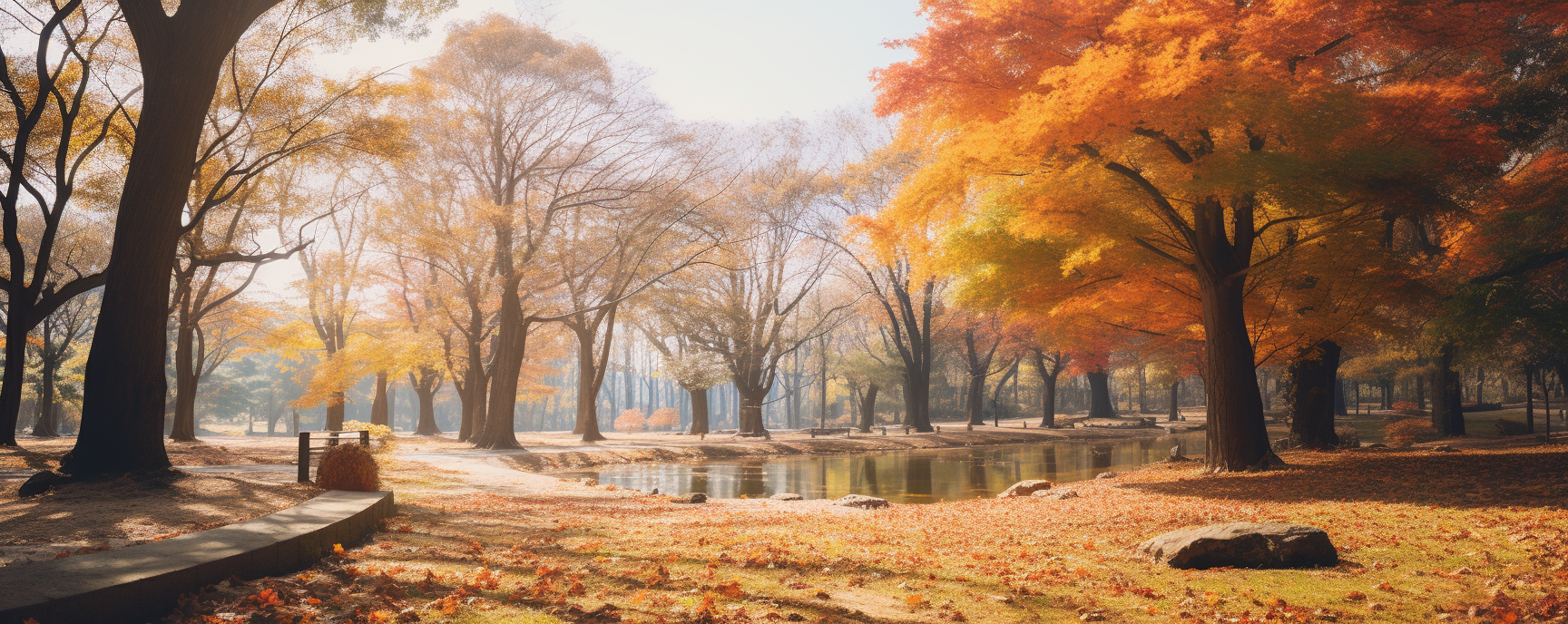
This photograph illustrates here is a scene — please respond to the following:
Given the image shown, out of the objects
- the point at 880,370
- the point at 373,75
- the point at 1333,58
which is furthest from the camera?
the point at 880,370

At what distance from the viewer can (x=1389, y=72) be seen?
45.4 feet

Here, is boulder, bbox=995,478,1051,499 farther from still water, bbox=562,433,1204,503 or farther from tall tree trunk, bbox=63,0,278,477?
tall tree trunk, bbox=63,0,278,477

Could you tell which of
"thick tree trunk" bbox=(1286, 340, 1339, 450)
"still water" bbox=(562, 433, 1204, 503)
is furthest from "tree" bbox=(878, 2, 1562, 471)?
"still water" bbox=(562, 433, 1204, 503)

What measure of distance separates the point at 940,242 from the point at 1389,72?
27.6 ft

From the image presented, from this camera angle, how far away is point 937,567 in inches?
214

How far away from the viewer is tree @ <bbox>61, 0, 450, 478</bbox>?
27.9 feet

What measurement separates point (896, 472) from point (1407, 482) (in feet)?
39.6

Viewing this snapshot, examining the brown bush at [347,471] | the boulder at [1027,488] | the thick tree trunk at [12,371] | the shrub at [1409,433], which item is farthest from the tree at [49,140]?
the shrub at [1409,433]

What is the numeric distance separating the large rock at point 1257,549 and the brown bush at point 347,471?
304 inches

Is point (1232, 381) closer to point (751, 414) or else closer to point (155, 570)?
point (155, 570)

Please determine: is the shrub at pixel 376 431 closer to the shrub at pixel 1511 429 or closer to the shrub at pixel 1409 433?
the shrub at pixel 1409 433

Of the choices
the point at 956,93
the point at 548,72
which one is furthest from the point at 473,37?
the point at 956,93

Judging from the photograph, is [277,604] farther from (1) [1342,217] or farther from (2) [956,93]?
(1) [1342,217]

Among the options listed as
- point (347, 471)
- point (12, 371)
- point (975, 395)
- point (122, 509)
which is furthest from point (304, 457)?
point (975, 395)
